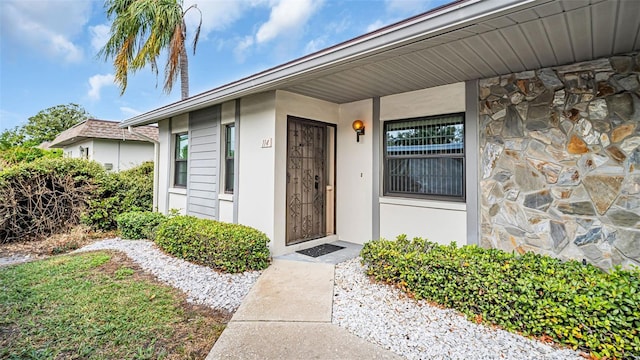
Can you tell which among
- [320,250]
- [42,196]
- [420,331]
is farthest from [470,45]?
[42,196]

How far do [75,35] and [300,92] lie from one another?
43.6 ft

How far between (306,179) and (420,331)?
10.8 feet

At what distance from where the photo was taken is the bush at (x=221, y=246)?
13.1 feet

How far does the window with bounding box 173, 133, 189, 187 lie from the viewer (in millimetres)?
7221

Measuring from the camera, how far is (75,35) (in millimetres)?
12156

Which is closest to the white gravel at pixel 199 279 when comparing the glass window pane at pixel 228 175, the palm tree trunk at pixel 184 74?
the glass window pane at pixel 228 175

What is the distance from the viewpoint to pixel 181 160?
7.32 meters

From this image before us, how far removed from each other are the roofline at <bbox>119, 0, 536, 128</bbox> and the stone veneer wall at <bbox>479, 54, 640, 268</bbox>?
2.04 metres

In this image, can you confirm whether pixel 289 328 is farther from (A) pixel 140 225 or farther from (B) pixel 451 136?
(A) pixel 140 225

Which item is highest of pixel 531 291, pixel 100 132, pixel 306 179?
pixel 100 132

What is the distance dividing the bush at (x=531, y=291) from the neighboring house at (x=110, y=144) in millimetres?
11818

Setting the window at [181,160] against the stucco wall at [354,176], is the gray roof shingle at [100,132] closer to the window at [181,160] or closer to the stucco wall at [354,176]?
the window at [181,160]

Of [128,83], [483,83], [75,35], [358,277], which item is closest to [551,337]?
[358,277]

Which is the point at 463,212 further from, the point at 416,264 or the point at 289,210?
the point at 289,210
